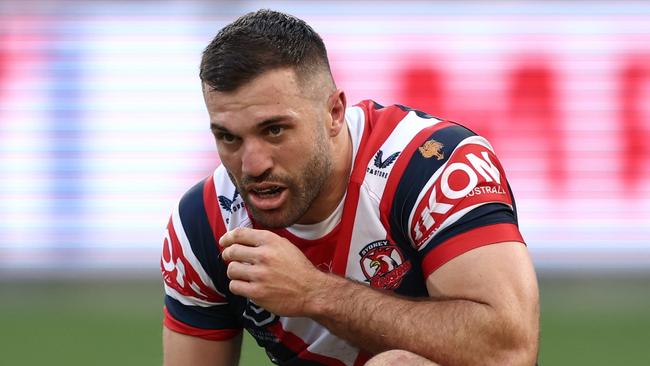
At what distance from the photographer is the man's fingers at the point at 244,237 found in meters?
4.21

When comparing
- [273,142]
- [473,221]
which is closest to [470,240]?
[473,221]

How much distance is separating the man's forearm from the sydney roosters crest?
297 mm

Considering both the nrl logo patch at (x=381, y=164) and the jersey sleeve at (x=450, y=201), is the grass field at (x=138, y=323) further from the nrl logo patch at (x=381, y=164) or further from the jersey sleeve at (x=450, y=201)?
the jersey sleeve at (x=450, y=201)

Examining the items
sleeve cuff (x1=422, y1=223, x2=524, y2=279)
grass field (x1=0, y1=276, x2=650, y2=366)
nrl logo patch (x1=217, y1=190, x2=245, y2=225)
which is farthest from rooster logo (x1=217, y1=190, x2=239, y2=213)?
grass field (x1=0, y1=276, x2=650, y2=366)

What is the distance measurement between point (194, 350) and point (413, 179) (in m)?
1.17

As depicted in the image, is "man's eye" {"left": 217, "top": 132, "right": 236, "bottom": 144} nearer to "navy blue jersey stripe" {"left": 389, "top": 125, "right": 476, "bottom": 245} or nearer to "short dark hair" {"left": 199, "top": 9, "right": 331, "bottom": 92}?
"short dark hair" {"left": 199, "top": 9, "right": 331, "bottom": 92}

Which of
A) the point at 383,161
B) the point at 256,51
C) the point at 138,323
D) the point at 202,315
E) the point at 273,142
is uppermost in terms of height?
the point at 256,51

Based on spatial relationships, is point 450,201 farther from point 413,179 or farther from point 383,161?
point 383,161

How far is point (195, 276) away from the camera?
4.76 metres

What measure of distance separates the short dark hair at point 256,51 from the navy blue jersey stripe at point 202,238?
0.65 m

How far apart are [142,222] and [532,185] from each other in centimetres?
319

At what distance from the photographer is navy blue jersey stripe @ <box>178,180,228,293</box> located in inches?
184

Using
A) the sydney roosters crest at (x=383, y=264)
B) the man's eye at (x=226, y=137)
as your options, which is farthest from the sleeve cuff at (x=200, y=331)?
the man's eye at (x=226, y=137)

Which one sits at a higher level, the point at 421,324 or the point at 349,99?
the point at 349,99
